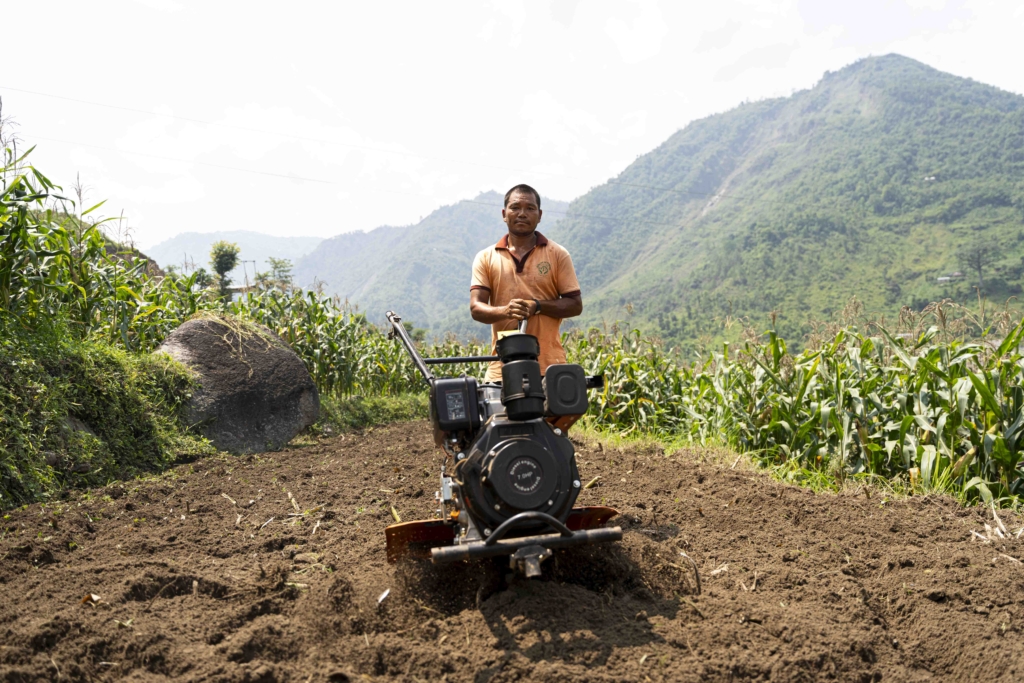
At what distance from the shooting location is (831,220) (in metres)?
94.5

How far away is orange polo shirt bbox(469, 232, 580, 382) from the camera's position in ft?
12.8

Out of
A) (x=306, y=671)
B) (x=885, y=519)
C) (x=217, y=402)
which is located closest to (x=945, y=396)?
(x=885, y=519)

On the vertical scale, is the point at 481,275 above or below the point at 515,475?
above

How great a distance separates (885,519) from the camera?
13.4ft

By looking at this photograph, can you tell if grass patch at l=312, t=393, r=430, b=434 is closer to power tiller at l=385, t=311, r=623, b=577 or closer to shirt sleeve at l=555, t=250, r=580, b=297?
shirt sleeve at l=555, t=250, r=580, b=297

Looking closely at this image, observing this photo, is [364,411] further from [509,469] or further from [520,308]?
[509,469]

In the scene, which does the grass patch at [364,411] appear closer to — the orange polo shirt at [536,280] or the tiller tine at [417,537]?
the orange polo shirt at [536,280]

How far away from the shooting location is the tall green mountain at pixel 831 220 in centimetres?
7131

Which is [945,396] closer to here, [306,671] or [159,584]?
[306,671]

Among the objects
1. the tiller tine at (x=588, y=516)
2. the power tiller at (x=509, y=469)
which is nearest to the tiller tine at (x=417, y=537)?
the power tiller at (x=509, y=469)

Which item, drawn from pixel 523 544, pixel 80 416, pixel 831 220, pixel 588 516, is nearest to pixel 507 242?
pixel 588 516

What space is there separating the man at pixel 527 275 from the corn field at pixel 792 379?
2763mm

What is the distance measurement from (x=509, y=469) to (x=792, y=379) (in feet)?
14.3

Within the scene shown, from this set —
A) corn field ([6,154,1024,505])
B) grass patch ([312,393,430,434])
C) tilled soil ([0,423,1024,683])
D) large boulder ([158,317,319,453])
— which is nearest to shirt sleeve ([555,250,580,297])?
tilled soil ([0,423,1024,683])
